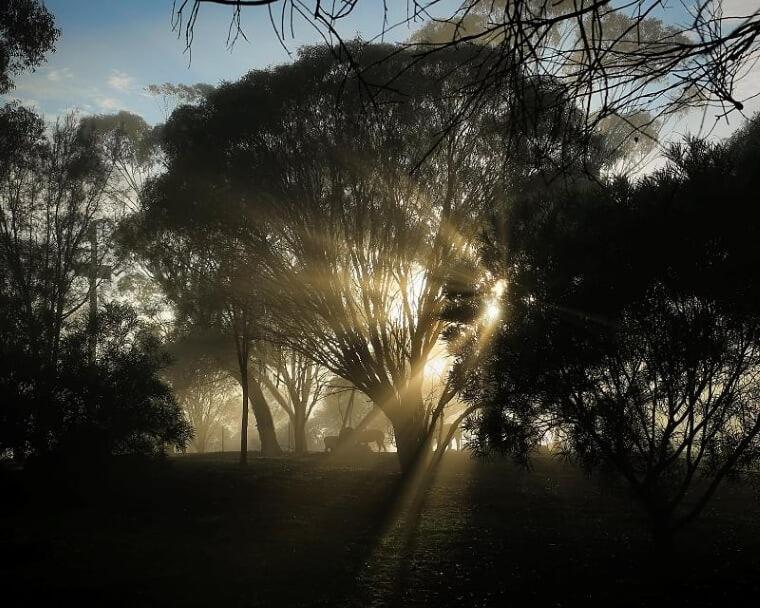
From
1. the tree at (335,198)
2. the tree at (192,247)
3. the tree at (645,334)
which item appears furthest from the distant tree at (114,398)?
the tree at (645,334)

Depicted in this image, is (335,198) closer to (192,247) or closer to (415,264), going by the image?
(415,264)

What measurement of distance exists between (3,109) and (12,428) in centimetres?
1168

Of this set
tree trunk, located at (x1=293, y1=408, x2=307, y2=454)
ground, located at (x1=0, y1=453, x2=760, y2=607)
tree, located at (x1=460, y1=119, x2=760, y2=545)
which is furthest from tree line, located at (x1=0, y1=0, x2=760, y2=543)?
tree trunk, located at (x1=293, y1=408, x2=307, y2=454)

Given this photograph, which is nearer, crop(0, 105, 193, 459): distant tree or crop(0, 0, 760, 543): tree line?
crop(0, 0, 760, 543): tree line

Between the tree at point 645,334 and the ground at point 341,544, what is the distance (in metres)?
1.35

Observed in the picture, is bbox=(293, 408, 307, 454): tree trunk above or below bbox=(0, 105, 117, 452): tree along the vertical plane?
below

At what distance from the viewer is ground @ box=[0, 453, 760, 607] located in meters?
7.41

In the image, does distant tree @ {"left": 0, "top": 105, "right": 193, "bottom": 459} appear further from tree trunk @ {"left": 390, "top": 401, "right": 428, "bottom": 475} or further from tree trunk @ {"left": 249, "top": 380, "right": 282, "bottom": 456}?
tree trunk @ {"left": 249, "top": 380, "right": 282, "bottom": 456}

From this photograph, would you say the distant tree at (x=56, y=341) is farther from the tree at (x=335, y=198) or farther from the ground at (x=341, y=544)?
the tree at (x=335, y=198)

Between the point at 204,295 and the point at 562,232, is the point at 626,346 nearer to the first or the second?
the point at 562,232

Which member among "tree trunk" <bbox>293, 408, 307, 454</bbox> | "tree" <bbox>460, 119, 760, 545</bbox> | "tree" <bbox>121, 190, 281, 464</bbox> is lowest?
"tree trunk" <bbox>293, 408, 307, 454</bbox>

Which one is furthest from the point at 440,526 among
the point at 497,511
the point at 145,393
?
the point at 145,393

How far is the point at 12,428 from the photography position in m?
13.3

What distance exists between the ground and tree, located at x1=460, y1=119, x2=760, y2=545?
1349mm
